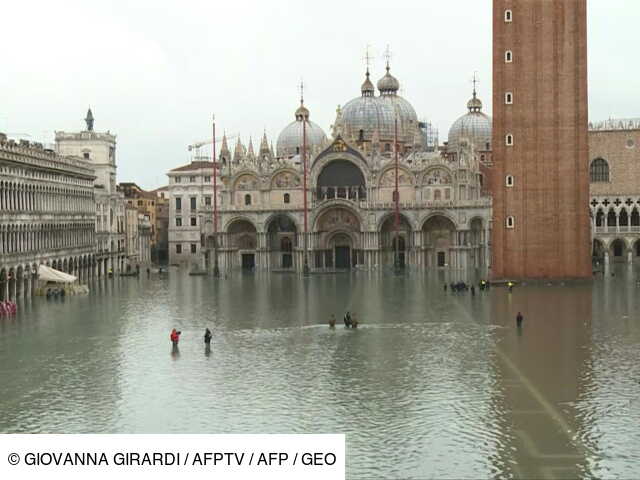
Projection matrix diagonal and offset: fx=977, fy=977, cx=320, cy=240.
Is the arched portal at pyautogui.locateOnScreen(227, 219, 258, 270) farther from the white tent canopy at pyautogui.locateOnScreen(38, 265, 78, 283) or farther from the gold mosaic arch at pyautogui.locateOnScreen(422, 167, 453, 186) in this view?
the white tent canopy at pyautogui.locateOnScreen(38, 265, 78, 283)

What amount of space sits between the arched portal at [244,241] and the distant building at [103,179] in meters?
10.9

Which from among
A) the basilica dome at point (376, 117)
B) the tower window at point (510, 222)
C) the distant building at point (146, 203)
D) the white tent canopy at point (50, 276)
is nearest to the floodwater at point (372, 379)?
the white tent canopy at point (50, 276)

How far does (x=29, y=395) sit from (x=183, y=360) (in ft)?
23.4

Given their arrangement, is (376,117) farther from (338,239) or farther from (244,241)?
(244,241)

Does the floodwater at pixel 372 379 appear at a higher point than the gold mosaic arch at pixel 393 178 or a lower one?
lower

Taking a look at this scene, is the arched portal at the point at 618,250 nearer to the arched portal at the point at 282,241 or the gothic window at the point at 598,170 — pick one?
the gothic window at the point at 598,170

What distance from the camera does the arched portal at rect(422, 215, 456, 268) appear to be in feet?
290

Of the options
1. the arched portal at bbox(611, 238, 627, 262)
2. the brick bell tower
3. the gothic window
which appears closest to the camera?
the brick bell tower

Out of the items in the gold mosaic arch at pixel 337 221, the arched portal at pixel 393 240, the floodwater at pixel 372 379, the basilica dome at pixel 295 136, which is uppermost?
→ the basilica dome at pixel 295 136

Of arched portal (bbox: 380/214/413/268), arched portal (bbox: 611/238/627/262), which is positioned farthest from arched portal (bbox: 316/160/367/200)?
arched portal (bbox: 611/238/627/262)

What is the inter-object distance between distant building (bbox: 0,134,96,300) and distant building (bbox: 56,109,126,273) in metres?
5.41

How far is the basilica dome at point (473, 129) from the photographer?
113 meters

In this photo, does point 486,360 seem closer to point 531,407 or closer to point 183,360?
point 531,407

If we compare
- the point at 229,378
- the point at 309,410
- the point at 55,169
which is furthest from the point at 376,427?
the point at 55,169
